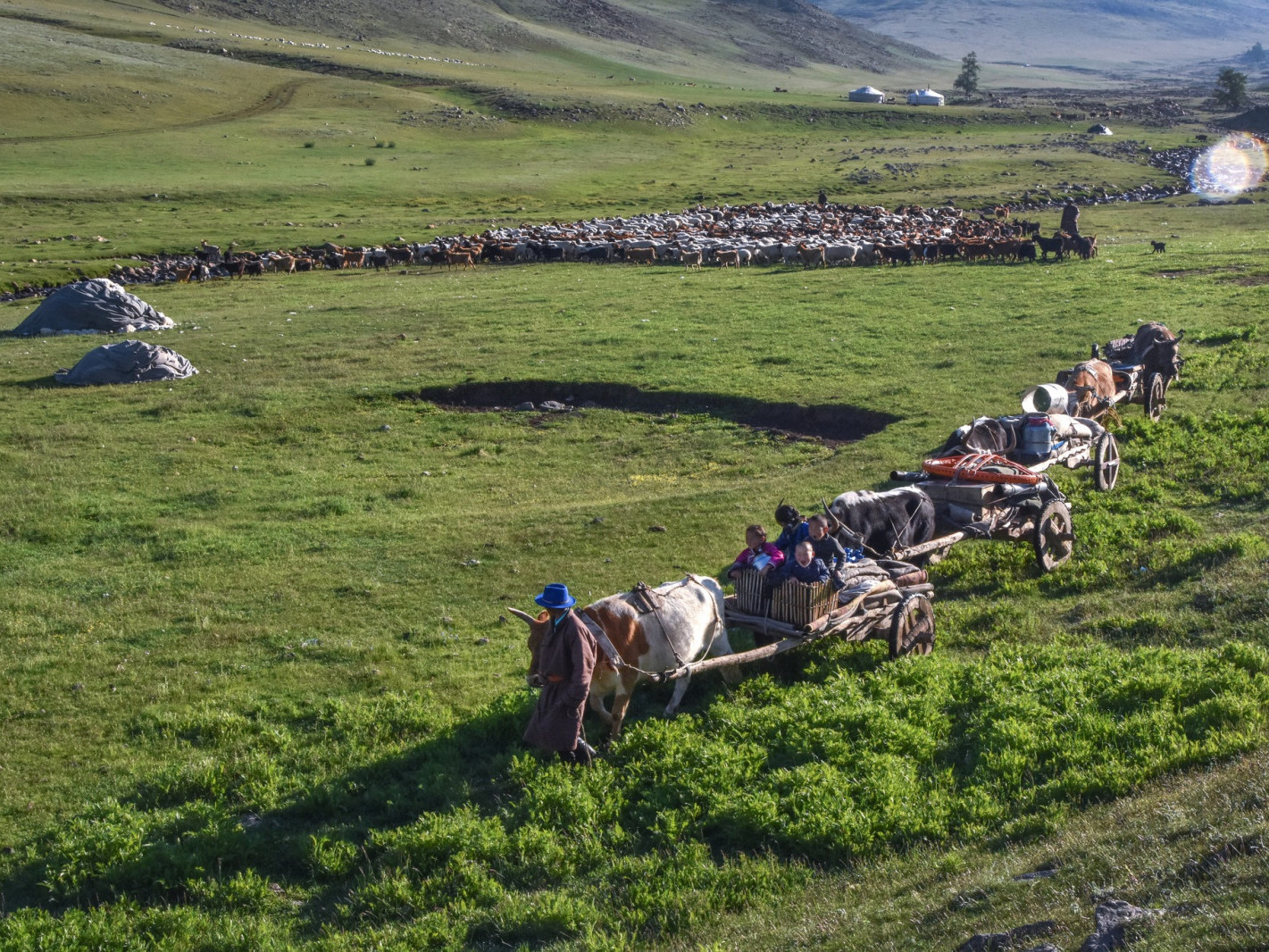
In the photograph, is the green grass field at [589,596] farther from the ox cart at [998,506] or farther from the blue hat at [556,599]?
the blue hat at [556,599]

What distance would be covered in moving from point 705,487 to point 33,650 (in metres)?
9.30

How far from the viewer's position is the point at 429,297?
3519 centimetres

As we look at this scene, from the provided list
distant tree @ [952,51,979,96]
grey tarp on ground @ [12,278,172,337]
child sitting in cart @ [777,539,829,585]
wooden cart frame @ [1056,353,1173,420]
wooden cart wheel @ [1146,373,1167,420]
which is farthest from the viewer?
distant tree @ [952,51,979,96]

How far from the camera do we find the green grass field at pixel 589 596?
7527 millimetres

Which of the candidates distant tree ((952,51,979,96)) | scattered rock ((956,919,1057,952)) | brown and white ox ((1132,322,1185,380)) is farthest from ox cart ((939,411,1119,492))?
distant tree ((952,51,979,96))

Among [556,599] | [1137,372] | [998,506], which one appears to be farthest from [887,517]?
[1137,372]

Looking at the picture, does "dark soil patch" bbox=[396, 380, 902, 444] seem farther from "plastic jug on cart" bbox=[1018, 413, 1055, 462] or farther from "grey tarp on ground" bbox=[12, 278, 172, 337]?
→ "grey tarp on ground" bbox=[12, 278, 172, 337]

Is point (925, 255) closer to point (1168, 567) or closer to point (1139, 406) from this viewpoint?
point (1139, 406)

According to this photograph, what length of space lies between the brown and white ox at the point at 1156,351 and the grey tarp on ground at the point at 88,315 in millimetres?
24263

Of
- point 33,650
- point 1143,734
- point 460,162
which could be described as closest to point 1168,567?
point 1143,734

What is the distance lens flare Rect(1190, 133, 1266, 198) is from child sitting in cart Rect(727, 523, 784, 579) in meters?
59.6

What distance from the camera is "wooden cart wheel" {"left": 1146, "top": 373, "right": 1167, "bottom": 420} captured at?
19500 millimetres

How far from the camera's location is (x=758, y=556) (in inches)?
437

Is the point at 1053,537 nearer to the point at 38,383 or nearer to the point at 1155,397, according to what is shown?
the point at 1155,397
